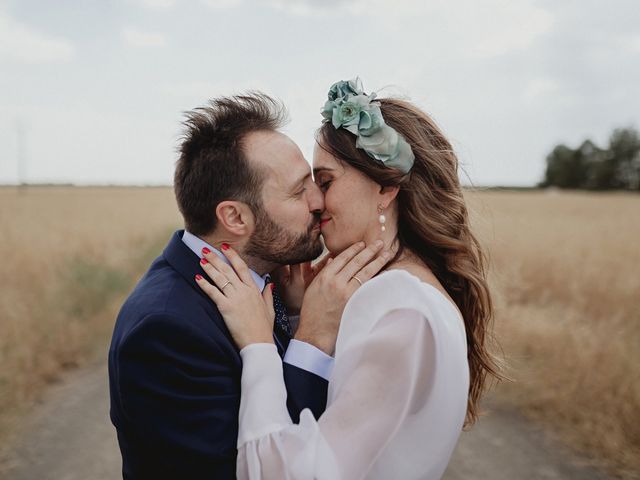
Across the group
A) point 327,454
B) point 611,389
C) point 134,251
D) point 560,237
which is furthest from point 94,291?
point 560,237

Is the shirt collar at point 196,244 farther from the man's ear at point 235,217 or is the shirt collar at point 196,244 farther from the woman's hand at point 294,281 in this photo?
the woman's hand at point 294,281

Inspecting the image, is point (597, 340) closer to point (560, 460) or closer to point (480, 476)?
point (560, 460)

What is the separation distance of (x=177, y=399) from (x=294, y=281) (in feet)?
4.03

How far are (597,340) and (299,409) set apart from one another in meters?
4.69

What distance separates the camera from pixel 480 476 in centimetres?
440

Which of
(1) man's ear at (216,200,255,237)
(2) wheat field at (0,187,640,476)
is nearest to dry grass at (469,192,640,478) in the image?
(2) wheat field at (0,187,640,476)

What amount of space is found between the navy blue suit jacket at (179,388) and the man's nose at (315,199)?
0.76 meters

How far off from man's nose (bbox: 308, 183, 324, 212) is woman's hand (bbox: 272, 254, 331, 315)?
0.39m

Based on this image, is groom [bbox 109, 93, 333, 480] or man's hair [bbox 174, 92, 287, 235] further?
man's hair [bbox 174, 92, 287, 235]

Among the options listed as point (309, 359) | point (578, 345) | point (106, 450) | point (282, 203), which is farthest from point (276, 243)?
point (578, 345)

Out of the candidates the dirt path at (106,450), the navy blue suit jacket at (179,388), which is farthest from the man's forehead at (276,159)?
the dirt path at (106,450)

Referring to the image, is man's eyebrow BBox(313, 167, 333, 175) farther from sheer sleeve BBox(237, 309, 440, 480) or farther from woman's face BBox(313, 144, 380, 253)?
sheer sleeve BBox(237, 309, 440, 480)

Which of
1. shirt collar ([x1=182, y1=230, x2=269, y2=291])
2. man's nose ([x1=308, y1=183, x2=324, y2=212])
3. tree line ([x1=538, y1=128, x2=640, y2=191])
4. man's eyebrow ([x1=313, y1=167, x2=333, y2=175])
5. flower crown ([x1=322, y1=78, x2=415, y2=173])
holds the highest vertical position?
flower crown ([x1=322, y1=78, x2=415, y2=173])

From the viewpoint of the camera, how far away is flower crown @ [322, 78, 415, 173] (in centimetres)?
262
